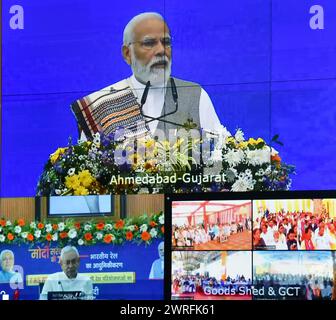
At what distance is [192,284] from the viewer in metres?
A: 6.82

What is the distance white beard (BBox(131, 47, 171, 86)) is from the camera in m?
7.11

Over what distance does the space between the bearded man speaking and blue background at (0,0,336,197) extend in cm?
6

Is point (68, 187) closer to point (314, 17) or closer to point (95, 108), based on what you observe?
point (95, 108)

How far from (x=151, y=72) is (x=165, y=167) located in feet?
2.47

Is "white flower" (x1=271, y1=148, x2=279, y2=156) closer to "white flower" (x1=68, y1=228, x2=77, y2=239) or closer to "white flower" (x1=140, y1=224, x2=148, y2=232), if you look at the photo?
"white flower" (x1=140, y1=224, x2=148, y2=232)

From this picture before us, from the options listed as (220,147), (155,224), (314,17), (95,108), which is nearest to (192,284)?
(155,224)

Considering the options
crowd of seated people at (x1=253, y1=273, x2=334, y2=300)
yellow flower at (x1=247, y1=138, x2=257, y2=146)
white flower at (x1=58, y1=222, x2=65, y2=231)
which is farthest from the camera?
white flower at (x1=58, y1=222, x2=65, y2=231)

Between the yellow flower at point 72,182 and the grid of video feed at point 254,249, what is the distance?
2.56 feet

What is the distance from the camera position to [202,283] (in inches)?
268

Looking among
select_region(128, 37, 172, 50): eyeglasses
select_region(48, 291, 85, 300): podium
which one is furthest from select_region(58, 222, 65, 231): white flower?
select_region(128, 37, 172, 50): eyeglasses

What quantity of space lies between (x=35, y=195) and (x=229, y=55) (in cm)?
183

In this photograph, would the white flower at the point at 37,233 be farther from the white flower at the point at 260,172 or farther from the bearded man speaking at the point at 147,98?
the white flower at the point at 260,172

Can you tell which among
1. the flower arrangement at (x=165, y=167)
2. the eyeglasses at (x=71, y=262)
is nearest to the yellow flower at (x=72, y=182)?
the flower arrangement at (x=165, y=167)

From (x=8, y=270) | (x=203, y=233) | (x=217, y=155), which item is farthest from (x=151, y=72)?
(x=8, y=270)
